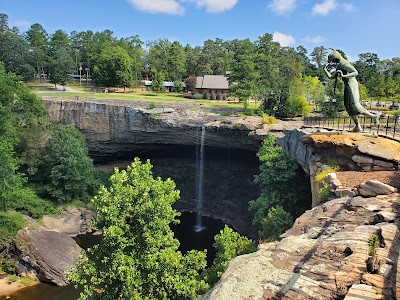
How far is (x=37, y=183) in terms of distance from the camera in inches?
1214

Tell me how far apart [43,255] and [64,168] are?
8.84 meters

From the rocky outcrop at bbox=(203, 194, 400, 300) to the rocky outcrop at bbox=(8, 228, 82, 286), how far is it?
1790 centimetres

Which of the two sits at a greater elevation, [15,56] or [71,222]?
[15,56]

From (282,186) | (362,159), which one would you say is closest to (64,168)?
(282,186)

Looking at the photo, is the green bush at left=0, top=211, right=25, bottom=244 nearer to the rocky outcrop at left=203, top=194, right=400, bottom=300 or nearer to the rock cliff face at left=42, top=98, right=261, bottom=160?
the rock cliff face at left=42, top=98, right=261, bottom=160

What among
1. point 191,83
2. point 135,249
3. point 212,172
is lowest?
point 212,172

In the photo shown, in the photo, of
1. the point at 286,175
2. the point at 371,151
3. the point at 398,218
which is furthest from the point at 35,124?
the point at 398,218

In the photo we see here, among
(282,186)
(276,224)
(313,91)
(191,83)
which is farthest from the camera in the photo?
(191,83)

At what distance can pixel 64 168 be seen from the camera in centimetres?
2950

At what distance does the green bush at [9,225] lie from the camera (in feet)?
77.4

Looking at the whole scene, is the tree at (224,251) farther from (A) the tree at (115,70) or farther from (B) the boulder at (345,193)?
(A) the tree at (115,70)

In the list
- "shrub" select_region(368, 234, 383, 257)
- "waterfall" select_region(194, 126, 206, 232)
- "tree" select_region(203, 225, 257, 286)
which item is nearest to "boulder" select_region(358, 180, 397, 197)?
"shrub" select_region(368, 234, 383, 257)

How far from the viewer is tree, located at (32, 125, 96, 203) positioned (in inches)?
1158

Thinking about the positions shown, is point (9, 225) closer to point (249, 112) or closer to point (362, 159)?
point (249, 112)
